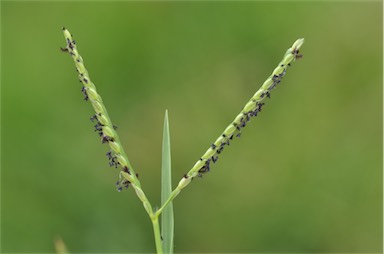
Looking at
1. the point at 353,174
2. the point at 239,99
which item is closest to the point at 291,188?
the point at 353,174

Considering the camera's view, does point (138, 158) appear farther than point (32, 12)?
No

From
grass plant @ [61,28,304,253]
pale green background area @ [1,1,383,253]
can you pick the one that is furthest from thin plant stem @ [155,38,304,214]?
pale green background area @ [1,1,383,253]

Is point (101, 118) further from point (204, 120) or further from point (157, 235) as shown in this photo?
point (204, 120)

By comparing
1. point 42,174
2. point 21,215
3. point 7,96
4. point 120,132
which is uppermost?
point 7,96

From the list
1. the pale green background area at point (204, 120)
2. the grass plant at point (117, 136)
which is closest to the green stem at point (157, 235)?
the grass plant at point (117, 136)

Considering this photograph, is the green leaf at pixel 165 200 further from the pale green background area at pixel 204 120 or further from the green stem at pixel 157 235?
the pale green background area at pixel 204 120

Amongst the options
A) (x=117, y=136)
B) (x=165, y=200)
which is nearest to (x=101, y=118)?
(x=117, y=136)

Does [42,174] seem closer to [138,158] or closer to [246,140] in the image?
[138,158]

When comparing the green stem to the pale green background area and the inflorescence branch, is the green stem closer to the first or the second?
the inflorescence branch
